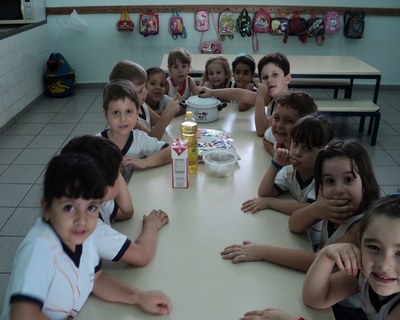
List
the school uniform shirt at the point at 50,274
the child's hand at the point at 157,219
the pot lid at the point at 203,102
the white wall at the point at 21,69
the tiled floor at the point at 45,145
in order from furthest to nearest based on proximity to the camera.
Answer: the white wall at the point at 21,69
the tiled floor at the point at 45,145
the pot lid at the point at 203,102
the child's hand at the point at 157,219
the school uniform shirt at the point at 50,274

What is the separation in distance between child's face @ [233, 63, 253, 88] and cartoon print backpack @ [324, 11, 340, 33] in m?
3.00

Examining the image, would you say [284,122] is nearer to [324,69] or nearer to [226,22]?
[324,69]

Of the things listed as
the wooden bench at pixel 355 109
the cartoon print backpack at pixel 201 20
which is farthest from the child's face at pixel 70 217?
the cartoon print backpack at pixel 201 20

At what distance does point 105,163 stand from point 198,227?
1.31 feet

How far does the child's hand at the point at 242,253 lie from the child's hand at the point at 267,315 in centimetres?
20

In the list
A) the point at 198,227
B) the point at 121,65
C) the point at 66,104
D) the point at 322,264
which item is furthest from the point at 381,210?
the point at 66,104

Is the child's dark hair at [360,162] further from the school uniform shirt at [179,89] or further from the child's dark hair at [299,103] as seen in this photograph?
the school uniform shirt at [179,89]

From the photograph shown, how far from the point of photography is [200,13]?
513 centimetres

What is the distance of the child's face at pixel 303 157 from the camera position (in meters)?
1.44

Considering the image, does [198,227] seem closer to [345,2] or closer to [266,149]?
[266,149]

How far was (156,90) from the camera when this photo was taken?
2484 millimetres

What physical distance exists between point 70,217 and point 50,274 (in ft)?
0.45

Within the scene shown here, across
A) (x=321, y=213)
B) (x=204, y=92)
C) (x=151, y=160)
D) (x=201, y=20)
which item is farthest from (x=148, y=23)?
(x=321, y=213)

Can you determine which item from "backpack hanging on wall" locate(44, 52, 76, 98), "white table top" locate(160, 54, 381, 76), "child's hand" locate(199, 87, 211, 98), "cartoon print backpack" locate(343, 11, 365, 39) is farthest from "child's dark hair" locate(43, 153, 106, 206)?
"cartoon print backpack" locate(343, 11, 365, 39)
